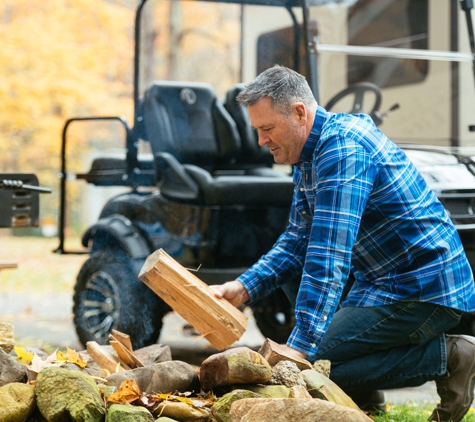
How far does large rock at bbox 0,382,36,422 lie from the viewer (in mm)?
2416

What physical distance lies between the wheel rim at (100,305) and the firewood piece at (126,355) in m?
2.17

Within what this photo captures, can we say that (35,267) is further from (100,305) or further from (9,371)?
(9,371)

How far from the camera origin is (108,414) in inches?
93.4

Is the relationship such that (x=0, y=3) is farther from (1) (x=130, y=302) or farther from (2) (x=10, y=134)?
(1) (x=130, y=302)

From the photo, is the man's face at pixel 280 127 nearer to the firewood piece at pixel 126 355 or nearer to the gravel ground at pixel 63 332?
the firewood piece at pixel 126 355

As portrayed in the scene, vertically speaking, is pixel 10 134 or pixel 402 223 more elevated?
pixel 10 134

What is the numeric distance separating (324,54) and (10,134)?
1179 centimetres

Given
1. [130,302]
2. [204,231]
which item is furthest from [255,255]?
[130,302]

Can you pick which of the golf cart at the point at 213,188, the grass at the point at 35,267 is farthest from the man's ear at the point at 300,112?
the grass at the point at 35,267

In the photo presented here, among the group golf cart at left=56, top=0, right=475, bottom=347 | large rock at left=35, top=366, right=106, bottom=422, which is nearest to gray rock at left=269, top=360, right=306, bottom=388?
large rock at left=35, top=366, right=106, bottom=422

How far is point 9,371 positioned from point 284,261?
4.05 feet

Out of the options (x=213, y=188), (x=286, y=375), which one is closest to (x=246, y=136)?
(x=213, y=188)

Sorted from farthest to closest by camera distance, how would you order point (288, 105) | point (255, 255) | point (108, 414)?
point (255, 255) < point (288, 105) < point (108, 414)

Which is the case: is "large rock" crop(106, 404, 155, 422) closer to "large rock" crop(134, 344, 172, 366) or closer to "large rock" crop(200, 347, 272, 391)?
"large rock" crop(200, 347, 272, 391)
